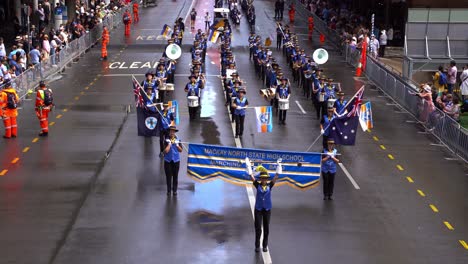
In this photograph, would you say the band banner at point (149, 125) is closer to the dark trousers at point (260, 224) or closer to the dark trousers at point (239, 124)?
the dark trousers at point (239, 124)

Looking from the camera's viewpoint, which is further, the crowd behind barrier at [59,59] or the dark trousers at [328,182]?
the crowd behind barrier at [59,59]

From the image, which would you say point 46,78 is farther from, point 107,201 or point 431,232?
point 431,232

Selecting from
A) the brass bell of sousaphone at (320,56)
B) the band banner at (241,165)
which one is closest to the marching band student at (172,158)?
the band banner at (241,165)

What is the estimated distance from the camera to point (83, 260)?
15.9m

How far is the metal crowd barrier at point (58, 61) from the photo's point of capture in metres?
33.9

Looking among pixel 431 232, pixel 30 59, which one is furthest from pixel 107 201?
pixel 30 59

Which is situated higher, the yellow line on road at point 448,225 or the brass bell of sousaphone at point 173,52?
the brass bell of sousaphone at point 173,52

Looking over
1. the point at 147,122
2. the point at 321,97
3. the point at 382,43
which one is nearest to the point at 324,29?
the point at 382,43

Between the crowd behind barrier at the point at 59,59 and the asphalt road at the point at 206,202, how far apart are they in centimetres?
166

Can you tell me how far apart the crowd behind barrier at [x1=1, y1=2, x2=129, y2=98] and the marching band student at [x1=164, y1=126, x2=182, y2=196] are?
1328 centimetres

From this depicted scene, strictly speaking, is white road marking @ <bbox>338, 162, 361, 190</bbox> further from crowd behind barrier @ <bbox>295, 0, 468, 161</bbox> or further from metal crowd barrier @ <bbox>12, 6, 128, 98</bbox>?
metal crowd barrier @ <bbox>12, 6, 128, 98</bbox>

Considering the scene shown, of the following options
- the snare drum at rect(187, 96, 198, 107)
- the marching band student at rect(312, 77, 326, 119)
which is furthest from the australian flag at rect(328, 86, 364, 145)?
the snare drum at rect(187, 96, 198, 107)

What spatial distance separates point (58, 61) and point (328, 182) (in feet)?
79.3

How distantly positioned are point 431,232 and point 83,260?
706 centimetres
